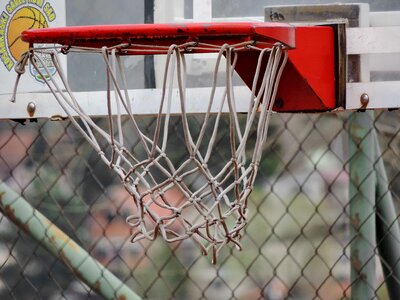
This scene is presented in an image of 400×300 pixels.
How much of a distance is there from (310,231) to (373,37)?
4.72 feet

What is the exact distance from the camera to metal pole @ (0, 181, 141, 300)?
2732mm

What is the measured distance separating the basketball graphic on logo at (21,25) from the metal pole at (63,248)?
0.46 meters

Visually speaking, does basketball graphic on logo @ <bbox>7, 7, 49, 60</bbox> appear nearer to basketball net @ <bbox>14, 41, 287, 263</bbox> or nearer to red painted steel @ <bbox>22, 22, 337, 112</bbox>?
basketball net @ <bbox>14, 41, 287, 263</bbox>

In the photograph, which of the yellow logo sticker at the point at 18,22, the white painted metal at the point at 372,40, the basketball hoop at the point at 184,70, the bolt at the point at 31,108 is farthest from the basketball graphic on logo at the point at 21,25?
the white painted metal at the point at 372,40

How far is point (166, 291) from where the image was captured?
11.9 ft

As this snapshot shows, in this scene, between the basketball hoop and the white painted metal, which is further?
the white painted metal

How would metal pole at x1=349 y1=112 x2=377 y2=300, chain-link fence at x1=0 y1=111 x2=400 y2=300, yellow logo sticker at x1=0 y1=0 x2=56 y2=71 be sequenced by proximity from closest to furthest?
1. yellow logo sticker at x1=0 y1=0 x2=56 y2=71
2. metal pole at x1=349 y1=112 x2=377 y2=300
3. chain-link fence at x1=0 y1=111 x2=400 y2=300

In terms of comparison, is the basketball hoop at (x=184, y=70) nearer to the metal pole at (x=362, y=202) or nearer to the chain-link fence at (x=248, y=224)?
the metal pole at (x=362, y=202)

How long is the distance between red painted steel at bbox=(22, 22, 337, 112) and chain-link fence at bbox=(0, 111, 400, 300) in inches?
47.8

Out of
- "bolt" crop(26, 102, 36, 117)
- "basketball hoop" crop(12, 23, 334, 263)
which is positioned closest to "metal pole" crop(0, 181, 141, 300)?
"bolt" crop(26, 102, 36, 117)

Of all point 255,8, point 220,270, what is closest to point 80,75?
point 255,8

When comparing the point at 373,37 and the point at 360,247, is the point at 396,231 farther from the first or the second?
the point at 373,37

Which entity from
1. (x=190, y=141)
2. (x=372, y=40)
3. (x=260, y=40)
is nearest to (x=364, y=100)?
(x=372, y=40)

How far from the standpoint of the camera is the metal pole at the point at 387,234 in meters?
2.76
